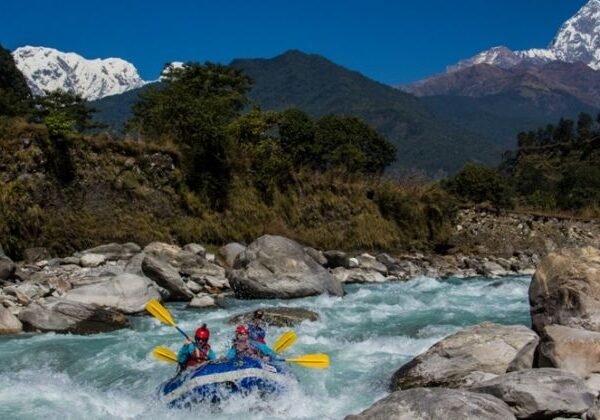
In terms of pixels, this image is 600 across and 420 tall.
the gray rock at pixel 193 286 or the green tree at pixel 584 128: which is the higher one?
the green tree at pixel 584 128

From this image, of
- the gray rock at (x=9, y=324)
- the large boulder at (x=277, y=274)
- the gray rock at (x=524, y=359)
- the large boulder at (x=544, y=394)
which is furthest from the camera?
the large boulder at (x=277, y=274)

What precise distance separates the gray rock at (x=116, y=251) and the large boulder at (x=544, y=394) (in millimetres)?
11593

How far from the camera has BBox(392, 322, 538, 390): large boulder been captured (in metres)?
7.07

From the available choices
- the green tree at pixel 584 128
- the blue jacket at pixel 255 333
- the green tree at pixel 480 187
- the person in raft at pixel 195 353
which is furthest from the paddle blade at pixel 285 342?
the green tree at pixel 584 128

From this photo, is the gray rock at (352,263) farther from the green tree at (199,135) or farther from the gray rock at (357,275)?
the green tree at (199,135)

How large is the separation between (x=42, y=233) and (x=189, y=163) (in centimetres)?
543

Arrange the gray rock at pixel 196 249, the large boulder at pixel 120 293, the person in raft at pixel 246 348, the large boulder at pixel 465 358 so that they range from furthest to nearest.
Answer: the gray rock at pixel 196 249 → the large boulder at pixel 120 293 → the person in raft at pixel 246 348 → the large boulder at pixel 465 358

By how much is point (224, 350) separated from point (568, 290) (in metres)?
5.03

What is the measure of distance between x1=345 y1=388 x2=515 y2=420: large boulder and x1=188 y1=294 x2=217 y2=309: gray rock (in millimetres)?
7581

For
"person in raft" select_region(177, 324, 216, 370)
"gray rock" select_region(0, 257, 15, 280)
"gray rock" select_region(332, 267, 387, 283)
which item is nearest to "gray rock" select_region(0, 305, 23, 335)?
"gray rock" select_region(0, 257, 15, 280)

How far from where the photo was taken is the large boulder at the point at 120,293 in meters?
11.3

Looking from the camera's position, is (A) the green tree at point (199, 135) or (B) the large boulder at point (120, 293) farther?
(A) the green tree at point (199, 135)

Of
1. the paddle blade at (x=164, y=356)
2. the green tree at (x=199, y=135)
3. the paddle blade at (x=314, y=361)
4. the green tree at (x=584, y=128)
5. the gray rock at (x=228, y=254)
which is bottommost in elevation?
the paddle blade at (x=314, y=361)

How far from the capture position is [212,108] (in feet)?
65.8
